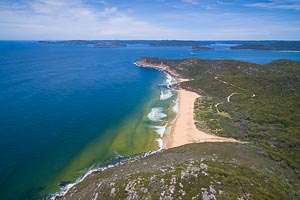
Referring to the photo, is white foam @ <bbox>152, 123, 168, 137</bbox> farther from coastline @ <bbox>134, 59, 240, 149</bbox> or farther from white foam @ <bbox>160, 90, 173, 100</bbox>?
white foam @ <bbox>160, 90, 173, 100</bbox>

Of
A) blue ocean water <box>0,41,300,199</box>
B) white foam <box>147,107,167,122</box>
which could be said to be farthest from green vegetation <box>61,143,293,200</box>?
white foam <box>147,107,167,122</box>

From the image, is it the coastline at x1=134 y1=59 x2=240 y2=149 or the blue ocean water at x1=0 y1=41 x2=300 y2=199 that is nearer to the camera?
the blue ocean water at x1=0 y1=41 x2=300 y2=199

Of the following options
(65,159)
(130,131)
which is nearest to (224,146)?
(130,131)

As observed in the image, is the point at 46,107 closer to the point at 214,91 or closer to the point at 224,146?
the point at 224,146

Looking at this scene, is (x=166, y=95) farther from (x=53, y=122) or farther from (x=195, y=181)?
(x=195, y=181)

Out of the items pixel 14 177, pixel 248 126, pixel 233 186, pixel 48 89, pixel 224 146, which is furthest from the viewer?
pixel 48 89

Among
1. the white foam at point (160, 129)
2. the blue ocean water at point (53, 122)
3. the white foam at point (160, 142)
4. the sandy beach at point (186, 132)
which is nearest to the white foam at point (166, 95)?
the blue ocean water at point (53, 122)
